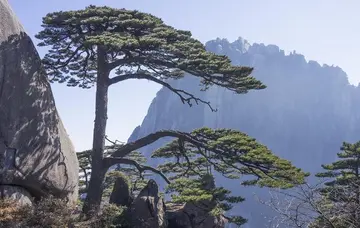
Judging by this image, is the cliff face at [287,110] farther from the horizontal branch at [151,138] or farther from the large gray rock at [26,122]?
the large gray rock at [26,122]

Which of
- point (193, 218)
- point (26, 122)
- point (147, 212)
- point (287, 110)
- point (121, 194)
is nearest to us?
point (26, 122)

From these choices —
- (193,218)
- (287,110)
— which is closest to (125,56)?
(193,218)

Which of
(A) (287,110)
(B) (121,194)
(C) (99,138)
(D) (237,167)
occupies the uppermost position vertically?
(A) (287,110)

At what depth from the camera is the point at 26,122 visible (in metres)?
10.3

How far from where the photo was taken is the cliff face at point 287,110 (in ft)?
264

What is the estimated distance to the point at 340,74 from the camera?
283ft

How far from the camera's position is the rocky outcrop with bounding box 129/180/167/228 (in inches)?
428

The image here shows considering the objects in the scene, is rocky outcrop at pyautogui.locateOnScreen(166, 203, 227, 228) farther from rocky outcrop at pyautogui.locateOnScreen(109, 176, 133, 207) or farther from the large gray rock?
the large gray rock

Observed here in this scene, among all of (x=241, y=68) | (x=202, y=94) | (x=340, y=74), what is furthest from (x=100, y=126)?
(x=340, y=74)

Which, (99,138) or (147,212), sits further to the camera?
(99,138)

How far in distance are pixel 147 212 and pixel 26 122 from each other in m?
3.95

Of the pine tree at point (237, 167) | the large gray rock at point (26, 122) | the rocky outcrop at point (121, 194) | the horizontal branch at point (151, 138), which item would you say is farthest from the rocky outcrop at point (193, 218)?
the large gray rock at point (26, 122)

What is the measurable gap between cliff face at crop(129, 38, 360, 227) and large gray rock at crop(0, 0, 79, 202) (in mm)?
67700

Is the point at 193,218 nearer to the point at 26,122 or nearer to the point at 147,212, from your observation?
the point at 147,212
